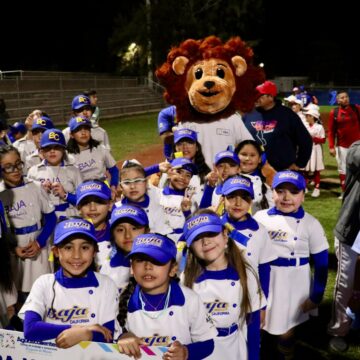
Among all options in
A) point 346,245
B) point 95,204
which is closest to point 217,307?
point 95,204

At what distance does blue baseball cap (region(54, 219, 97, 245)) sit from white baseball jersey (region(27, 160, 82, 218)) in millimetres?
2333

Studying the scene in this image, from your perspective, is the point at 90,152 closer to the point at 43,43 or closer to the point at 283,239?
the point at 283,239

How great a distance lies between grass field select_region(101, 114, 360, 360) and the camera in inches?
167

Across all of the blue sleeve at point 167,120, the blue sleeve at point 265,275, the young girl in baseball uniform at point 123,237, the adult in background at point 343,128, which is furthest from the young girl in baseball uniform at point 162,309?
the adult in background at point 343,128

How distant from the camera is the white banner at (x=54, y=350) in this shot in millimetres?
2500

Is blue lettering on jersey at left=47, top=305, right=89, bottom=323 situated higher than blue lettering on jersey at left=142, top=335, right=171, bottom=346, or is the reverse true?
blue lettering on jersey at left=47, top=305, right=89, bottom=323

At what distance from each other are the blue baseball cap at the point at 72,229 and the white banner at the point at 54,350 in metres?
0.57

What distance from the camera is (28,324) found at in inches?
105

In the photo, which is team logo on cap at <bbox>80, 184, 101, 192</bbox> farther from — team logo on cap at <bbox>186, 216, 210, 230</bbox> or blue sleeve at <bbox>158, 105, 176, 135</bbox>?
blue sleeve at <bbox>158, 105, 176, 135</bbox>

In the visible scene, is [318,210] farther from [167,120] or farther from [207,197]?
[207,197]

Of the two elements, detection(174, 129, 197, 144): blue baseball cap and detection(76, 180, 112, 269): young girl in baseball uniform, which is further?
detection(174, 129, 197, 144): blue baseball cap

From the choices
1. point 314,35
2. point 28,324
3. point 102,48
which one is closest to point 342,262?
point 28,324

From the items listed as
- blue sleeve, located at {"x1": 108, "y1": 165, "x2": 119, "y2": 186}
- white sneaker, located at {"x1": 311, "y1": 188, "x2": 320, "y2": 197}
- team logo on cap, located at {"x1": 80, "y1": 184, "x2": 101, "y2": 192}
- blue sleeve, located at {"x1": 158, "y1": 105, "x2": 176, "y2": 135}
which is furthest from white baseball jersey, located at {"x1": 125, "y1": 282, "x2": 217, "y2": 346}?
white sneaker, located at {"x1": 311, "y1": 188, "x2": 320, "y2": 197}

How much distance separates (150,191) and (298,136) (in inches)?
76.2
